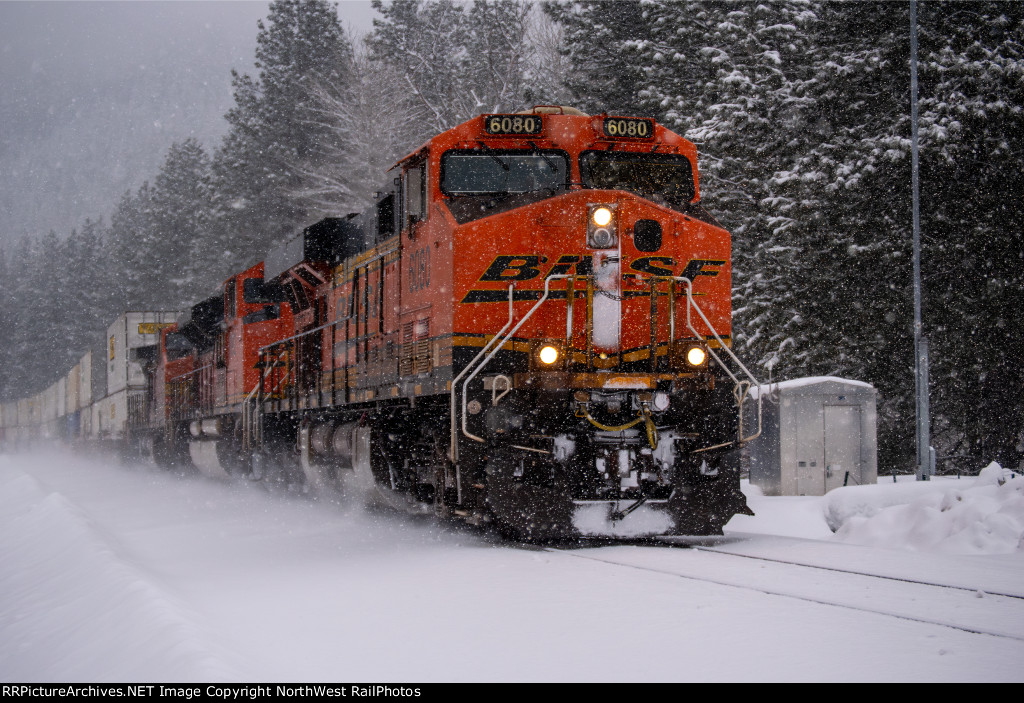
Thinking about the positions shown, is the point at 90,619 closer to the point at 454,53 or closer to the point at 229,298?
the point at 229,298

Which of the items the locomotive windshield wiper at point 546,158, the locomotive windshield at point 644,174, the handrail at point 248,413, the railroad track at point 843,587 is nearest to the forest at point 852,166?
the handrail at point 248,413

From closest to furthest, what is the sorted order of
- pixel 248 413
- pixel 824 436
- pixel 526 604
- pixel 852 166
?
pixel 526 604, pixel 248 413, pixel 824 436, pixel 852 166

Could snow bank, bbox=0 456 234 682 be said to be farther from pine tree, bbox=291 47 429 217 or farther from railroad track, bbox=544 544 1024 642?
pine tree, bbox=291 47 429 217

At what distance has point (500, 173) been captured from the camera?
8.98 m

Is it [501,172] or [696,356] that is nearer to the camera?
[696,356]

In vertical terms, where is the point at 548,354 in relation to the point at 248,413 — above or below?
above

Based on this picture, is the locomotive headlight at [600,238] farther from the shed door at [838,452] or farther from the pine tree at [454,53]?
the pine tree at [454,53]

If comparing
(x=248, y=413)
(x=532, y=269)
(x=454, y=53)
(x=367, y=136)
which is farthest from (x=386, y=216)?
(x=454, y=53)

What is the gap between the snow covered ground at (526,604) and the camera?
4.36 metres

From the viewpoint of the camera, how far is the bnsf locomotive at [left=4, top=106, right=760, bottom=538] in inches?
321

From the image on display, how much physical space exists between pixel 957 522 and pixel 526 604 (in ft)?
15.4

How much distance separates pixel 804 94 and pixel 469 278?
16804 millimetres

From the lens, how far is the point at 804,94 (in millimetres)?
22875

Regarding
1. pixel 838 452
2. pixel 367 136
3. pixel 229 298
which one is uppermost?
pixel 367 136
